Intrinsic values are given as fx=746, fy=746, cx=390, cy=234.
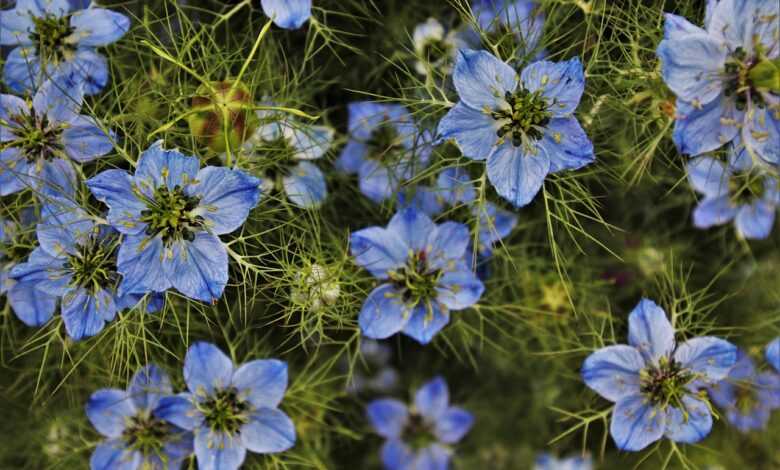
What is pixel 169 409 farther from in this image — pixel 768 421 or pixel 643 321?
pixel 768 421

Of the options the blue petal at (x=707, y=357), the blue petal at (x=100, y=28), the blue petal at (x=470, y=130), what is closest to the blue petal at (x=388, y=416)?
the blue petal at (x=707, y=357)

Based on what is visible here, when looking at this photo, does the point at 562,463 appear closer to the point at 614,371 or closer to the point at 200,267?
the point at 614,371

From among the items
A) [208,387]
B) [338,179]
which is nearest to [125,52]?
[338,179]

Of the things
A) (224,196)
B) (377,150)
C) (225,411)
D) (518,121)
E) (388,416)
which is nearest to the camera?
(224,196)

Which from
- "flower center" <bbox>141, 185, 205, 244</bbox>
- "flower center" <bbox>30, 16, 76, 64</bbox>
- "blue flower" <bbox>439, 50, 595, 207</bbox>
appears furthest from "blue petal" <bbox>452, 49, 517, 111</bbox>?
"flower center" <bbox>30, 16, 76, 64</bbox>

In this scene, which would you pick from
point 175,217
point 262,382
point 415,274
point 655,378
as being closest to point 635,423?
point 655,378

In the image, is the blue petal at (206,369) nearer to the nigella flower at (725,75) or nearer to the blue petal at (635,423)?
the blue petal at (635,423)
